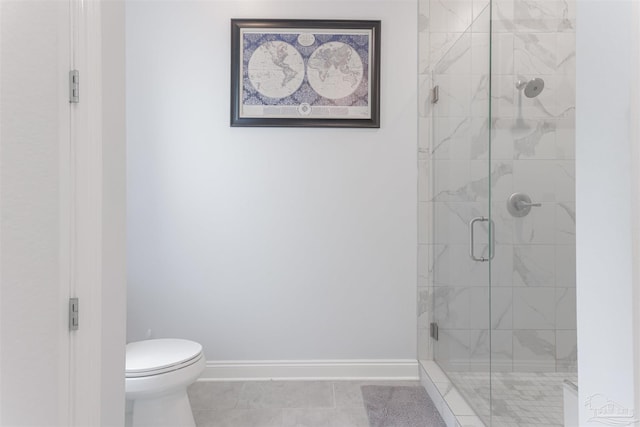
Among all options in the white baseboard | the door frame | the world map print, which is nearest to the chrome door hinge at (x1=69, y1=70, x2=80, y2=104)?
the door frame

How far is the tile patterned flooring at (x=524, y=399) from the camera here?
60.8 inches

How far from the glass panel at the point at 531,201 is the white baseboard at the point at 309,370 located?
85 centimetres

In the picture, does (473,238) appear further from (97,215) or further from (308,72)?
(97,215)

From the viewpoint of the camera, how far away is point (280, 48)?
2.52 metres

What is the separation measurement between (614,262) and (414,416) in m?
1.59

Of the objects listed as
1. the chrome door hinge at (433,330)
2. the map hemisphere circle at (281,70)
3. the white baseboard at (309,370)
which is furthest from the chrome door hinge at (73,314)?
the chrome door hinge at (433,330)


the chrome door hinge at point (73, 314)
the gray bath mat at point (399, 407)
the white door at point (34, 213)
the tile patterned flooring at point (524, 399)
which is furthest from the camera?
the gray bath mat at point (399, 407)

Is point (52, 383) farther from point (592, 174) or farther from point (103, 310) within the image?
point (592, 174)

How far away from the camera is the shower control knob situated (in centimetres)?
169

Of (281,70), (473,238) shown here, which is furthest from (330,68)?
(473,238)

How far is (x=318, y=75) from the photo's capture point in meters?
2.52

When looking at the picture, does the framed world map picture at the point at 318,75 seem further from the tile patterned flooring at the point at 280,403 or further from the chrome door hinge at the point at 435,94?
the tile patterned flooring at the point at 280,403
